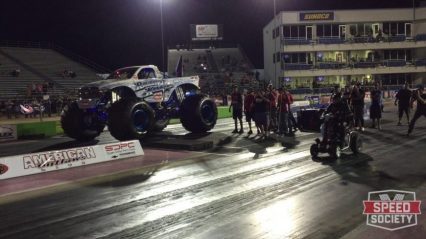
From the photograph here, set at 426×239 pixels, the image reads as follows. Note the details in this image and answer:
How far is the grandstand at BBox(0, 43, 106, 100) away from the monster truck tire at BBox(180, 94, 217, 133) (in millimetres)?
18910

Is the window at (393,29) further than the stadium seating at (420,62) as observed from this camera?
Yes

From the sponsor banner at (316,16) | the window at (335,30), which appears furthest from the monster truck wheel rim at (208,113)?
the window at (335,30)

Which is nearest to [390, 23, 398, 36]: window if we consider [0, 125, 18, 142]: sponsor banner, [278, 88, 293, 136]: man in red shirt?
[278, 88, 293, 136]: man in red shirt

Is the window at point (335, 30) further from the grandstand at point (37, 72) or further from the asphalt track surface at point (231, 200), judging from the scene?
the asphalt track surface at point (231, 200)

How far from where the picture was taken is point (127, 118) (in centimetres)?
1486

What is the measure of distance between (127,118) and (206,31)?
53.8 meters

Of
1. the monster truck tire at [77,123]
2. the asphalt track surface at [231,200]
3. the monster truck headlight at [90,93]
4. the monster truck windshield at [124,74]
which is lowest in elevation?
the asphalt track surface at [231,200]

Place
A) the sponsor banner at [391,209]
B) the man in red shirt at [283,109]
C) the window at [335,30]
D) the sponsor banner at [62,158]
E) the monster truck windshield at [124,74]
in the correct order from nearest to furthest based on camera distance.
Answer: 1. the sponsor banner at [391,209]
2. the sponsor banner at [62,158]
3. the monster truck windshield at [124,74]
4. the man in red shirt at [283,109]
5. the window at [335,30]

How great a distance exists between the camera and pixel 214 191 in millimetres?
8820

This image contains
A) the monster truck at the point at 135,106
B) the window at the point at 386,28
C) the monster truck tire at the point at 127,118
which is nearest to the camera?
the monster truck tire at the point at 127,118

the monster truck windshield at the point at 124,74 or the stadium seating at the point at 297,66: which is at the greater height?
the stadium seating at the point at 297,66

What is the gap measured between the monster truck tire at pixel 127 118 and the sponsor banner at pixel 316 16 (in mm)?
42990

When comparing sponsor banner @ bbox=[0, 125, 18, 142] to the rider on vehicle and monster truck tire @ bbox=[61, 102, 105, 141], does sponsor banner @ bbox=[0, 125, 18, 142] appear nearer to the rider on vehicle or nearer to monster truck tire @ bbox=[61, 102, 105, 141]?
monster truck tire @ bbox=[61, 102, 105, 141]

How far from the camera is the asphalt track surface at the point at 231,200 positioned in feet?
21.4
